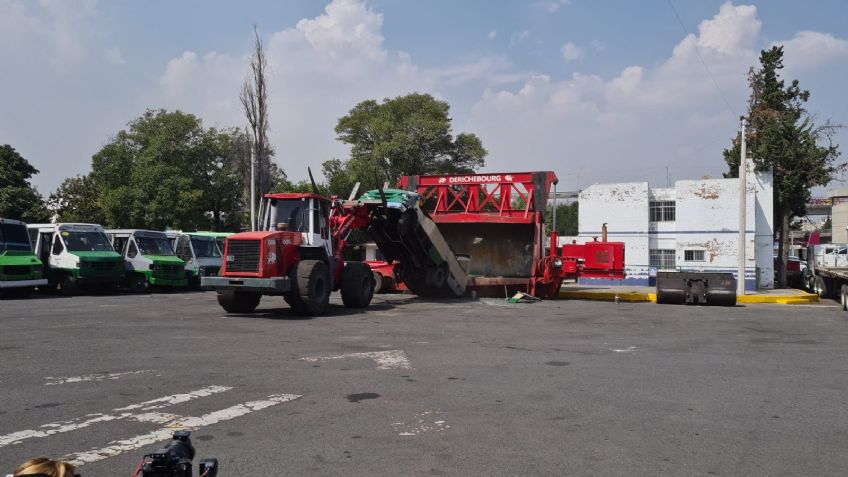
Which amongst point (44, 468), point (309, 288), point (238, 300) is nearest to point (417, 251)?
point (309, 288)

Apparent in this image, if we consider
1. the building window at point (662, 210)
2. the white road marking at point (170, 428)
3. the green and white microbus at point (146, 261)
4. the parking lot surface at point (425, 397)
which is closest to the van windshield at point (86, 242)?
the green and white microbus at point (146, 261)

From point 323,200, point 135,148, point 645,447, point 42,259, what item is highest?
point 135,148

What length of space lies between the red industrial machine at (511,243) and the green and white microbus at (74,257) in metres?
9.96

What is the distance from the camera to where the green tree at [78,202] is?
126ft

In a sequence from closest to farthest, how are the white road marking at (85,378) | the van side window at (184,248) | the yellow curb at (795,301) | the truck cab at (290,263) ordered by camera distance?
the white road marking at (85,378) < the truck cab at (290,263) < the yellow curb at (795,301) < the van side window at (184,248)

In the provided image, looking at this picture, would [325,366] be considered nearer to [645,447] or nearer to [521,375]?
[521,375]

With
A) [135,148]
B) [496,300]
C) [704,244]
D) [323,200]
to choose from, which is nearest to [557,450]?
[323,200]

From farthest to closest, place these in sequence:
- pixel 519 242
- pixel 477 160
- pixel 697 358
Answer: pixel 477 160 → pixel 519 242 → pixel 697 358

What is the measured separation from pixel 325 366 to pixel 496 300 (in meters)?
11.7

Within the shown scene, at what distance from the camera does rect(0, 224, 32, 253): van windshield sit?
18.8 meters

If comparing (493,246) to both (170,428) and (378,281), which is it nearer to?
(378,281)

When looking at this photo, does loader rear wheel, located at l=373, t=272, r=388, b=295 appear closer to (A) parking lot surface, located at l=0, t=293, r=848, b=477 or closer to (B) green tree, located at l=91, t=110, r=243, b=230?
(A) parking lot surface, located at l=0, t=293, r=848, b=477

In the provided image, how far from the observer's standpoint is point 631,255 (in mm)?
31000

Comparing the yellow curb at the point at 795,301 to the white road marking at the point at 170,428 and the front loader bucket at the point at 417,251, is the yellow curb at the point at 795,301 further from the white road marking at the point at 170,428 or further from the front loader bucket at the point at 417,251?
the white road marking at the point at 170,428
